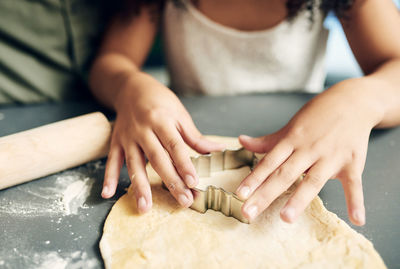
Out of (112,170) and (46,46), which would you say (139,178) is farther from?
(46,46)

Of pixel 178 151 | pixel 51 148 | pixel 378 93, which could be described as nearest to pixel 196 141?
pixel 178 151

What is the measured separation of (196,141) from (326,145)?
26 cm

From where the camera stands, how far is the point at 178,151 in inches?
25.0

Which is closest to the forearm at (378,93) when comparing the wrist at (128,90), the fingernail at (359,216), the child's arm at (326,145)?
the child's arm at (326,145)

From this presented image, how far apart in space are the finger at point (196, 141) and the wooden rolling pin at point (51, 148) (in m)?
0.19

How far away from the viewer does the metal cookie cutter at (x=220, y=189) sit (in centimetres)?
59

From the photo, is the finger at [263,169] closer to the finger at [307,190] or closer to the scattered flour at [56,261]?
the finger at [307,190]

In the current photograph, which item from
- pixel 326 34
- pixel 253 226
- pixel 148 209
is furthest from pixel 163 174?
pixel 326 34

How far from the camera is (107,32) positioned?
4.00ft

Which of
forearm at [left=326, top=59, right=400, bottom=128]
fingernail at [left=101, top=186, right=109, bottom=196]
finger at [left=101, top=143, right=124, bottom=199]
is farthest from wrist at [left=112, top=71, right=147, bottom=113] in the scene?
forearm at [left=326, top=59, right=400, bottom=128]

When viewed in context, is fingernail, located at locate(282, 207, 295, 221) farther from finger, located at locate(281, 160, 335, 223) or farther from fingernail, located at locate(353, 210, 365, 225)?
fingernail, located at locate(353, 210, 365, 225)

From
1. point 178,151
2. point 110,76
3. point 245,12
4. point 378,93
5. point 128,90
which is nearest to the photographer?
point 178,151

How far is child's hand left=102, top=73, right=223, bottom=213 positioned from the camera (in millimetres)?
611

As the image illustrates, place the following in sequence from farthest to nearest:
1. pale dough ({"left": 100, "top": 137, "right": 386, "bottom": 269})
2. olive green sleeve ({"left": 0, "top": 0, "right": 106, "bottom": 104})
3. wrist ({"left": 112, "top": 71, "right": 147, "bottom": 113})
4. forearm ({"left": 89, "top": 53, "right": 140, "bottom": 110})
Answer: olive green sleeve ({"left": 0, "top": 0, "right": 106, "bottom": 104}) < forearm ({"left": 89, "top": 53, "right": 140, "bottom": 110}) < wrist ({"left": 112, "top": 71, "right": 147, "bottom": 113}) < pale dough ({"left": 100, "top": 137, "right": 386, "bottom": 269})
